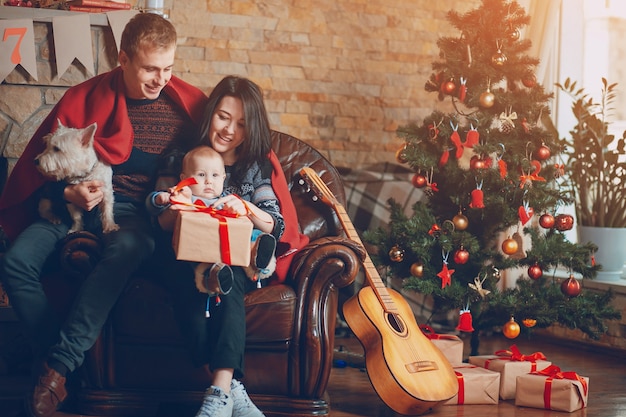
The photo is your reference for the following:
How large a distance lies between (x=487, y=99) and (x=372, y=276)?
1.06 meters

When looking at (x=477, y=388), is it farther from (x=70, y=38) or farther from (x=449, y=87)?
(x=70, y=38)

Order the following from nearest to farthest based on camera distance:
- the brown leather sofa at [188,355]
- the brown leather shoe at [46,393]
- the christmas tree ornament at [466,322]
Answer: the brown leather shoe at [46,393] < the brown leather sofa at [188,355] < the christmas tree ornament at [466,322]

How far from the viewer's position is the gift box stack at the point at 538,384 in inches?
115

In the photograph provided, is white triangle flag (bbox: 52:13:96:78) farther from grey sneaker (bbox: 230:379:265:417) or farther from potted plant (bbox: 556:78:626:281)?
potted plant (bbox: 556:78:626:281)

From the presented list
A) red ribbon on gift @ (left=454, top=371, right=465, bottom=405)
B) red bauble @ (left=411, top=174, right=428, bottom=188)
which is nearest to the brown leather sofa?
red ribbon on gift @ (left=454, top=371, right=465, bottom=405)

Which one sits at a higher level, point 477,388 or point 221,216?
point 221,216

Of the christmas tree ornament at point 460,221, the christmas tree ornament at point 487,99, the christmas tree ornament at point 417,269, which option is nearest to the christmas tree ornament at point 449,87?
the christmas tree ornament at point 487,99

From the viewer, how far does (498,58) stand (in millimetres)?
3559

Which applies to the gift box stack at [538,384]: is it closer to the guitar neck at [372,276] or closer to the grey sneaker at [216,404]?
the guitar neck at [372,276]

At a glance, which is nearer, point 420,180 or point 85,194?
point 85,194

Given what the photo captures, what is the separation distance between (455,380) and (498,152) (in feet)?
3.72

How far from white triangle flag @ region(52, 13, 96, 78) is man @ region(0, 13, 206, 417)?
2.33 feet

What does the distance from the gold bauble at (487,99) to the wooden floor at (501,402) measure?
119 centimetres

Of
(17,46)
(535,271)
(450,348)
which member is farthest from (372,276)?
(17,46)
